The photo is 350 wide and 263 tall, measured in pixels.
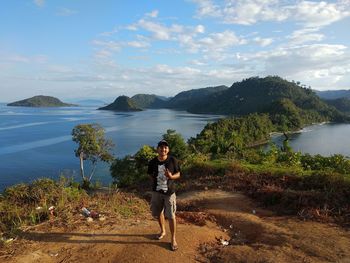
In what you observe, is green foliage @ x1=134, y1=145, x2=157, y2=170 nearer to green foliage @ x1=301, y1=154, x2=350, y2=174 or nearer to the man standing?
green foliage @ x1=301, y1=154, x2=350, y2=174

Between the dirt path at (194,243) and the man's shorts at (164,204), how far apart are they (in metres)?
0.44

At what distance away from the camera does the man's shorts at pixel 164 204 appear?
5496 mm

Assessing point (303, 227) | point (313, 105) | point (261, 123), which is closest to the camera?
point (303, 227)

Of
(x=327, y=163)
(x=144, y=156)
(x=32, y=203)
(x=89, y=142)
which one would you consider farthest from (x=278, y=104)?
(x=32, y=203)

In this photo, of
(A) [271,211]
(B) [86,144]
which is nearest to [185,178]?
(A) [271,211]

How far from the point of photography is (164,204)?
18.4 feet

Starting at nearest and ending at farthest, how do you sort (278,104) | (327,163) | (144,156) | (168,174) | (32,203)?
(168,174), (32,203), (327,163), (144,156), (278,104)

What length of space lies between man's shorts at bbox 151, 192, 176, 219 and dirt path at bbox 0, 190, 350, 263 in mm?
438

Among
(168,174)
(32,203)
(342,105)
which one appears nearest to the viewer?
(168,174)

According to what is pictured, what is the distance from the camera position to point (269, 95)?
160m

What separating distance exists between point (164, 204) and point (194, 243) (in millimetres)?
800

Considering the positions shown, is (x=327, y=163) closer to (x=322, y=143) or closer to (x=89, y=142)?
(x=89, y=142)

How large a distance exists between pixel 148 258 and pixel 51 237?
172 cm

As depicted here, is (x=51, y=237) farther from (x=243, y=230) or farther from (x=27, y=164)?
(x=27, y=164)
